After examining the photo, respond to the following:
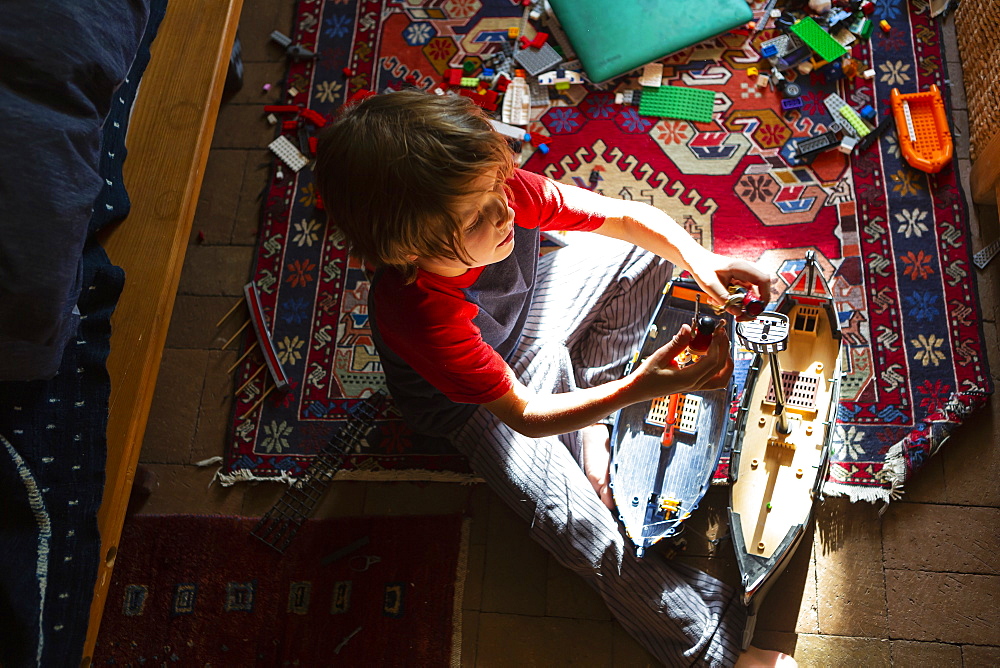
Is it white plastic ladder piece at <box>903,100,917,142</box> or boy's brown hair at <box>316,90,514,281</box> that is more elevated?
white plastic ladder piece at <box>903,100,917,142</box>

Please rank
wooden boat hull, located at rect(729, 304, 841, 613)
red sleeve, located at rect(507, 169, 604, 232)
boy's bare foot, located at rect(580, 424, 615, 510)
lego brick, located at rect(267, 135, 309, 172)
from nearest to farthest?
1. red sleeve, located at rect(507, 169, 604, 232)
2. wooden boat hull, located at rect(729, 304, 841, 613)
3. boy's bare foot, located at rect(580, 424, 615, 510)
4. lego brick, located at rect(267, 135, 309, 172)

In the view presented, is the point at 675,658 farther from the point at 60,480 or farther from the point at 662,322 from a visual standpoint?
the point at 60,480

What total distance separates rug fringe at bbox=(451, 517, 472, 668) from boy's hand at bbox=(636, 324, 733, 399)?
2.04ft

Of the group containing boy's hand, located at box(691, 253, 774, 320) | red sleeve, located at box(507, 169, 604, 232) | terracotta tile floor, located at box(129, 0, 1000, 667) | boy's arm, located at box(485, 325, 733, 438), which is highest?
red sleeve, located at box(507, 169, 604, 232)

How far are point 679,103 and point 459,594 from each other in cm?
127

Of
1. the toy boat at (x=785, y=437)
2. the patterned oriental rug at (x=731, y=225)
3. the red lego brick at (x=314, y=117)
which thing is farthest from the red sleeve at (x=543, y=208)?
the red lego brick at (x=314, y=117)

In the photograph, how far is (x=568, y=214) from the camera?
130cm

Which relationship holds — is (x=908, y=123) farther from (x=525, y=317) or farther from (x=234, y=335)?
(x=234, y=335)

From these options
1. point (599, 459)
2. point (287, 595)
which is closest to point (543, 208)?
point (599, 459)

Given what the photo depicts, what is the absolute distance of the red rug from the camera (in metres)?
→ 1.53

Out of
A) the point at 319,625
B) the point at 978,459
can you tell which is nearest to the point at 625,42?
the point at 978,459

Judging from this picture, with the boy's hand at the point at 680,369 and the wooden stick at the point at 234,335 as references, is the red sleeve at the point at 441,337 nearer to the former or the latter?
the boy's hand at the point at 680,369

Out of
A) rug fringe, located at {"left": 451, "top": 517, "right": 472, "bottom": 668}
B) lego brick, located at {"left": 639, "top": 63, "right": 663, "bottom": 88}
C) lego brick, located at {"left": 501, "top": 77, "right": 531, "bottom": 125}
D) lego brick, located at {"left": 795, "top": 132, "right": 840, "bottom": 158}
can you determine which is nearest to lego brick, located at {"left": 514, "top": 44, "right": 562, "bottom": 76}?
lego brick, located at {"left": 501, "top": 77, "right": 531, "bottom": 125}

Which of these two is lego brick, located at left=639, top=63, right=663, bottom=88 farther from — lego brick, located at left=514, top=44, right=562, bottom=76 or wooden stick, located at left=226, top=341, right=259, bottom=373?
wooden stick, located at left=226, top=341, right=259, bottom=373
